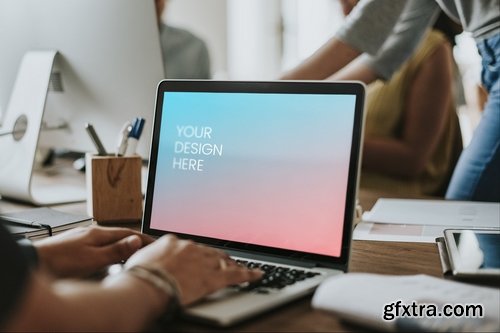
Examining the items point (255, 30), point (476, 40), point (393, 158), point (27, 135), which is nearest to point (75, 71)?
point (27, 135)

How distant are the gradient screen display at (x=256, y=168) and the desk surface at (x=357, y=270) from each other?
106mm

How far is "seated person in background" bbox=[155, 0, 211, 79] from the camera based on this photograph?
289cm

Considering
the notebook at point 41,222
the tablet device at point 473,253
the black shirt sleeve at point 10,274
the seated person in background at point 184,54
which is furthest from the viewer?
the seated person in background at point 184,54

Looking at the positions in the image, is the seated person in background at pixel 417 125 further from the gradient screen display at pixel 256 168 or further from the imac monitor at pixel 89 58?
the gradient screen display at pixel 256 168

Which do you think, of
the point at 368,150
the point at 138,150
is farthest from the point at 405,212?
the point at 368,150

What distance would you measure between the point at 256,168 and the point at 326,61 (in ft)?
2.50

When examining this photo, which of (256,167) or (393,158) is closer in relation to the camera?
(256,167)

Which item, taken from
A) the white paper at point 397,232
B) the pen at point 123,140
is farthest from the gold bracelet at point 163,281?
the pen at point 123,140

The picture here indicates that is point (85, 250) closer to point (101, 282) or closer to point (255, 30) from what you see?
point (101, 282)

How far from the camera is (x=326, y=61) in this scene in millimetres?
1596

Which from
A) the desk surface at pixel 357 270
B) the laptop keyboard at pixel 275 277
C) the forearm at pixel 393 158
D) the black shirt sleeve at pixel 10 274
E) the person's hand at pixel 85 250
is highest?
the black shirt sleeve at pixel 10 274

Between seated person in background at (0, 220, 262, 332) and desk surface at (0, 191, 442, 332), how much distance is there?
4 cm

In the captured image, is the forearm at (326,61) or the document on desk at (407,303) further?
the forearm at (326,61)

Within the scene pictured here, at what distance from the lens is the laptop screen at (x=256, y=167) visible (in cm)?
Answer: 83
